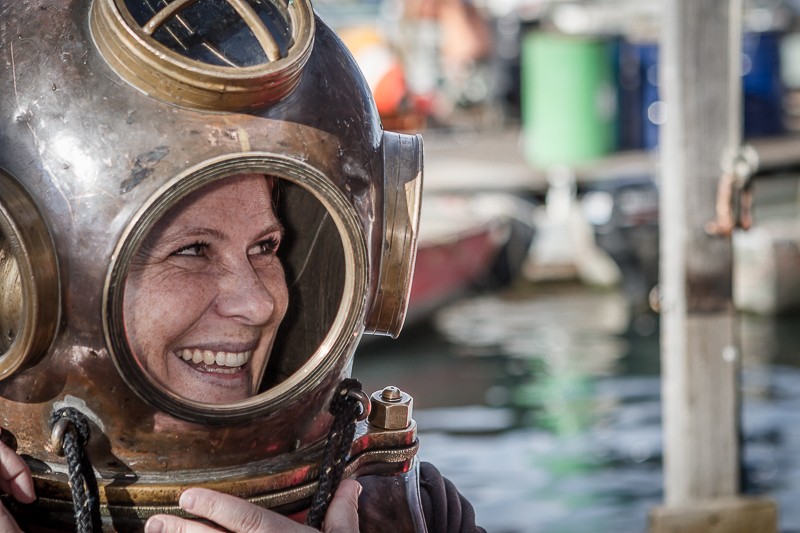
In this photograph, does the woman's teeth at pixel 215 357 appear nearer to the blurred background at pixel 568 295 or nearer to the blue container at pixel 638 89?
the blurred background at pixel 568 295

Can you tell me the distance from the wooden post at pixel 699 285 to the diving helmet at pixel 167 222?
315cm

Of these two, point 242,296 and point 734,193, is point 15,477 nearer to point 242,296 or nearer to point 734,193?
point 242,296

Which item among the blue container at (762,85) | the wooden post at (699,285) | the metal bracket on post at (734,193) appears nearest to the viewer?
the metal bracket on post at (734,193)

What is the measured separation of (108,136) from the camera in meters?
1.36

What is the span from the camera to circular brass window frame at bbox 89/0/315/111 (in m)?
1.33

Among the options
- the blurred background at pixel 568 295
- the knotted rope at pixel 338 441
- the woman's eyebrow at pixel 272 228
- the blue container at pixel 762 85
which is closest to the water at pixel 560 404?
the blurred background at pixel 568 295

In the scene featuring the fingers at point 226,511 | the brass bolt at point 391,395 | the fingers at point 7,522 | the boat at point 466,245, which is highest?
the boat at point 466,245

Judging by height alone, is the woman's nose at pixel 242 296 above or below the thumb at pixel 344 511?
above

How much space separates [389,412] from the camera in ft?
5.48

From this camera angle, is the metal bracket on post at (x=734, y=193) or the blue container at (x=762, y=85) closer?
the metal bracket on post at (x=734, y=193)

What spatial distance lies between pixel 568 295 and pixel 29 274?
31.7 ft

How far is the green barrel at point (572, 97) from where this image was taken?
481 inches

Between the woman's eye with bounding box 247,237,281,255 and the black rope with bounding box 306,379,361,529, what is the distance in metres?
0.19

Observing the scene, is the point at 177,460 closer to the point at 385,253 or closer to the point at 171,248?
the point at 171,248
